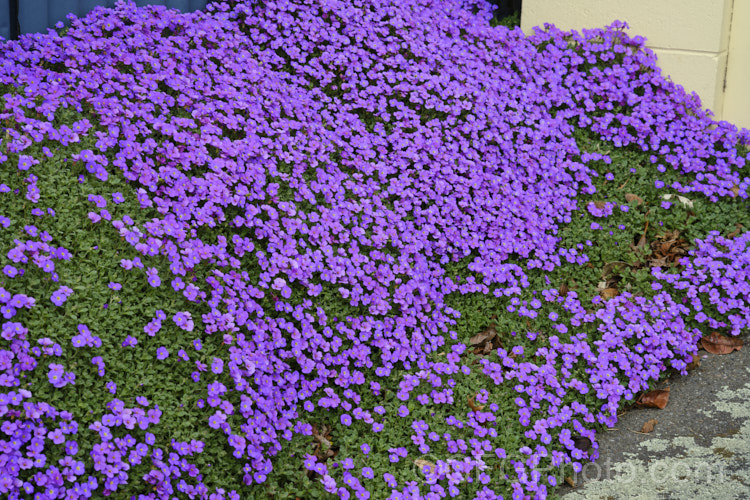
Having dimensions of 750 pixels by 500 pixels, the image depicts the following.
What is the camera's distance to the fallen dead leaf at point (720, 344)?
14.9 feet

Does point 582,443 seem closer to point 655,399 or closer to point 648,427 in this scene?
point 648,427

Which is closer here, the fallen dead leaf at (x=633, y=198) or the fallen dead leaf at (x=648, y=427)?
the fallen dead leaf at (x=648, y=427)

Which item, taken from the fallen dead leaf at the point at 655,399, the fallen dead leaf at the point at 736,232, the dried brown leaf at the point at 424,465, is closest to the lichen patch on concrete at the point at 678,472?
the fallen dead leaf at the point at 655,399

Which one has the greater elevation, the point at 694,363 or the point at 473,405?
the point at 694,363

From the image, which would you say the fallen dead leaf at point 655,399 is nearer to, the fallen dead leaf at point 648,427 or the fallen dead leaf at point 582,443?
the fallen dead leaf at point 648,427

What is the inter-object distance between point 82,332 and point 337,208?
1.59 metres

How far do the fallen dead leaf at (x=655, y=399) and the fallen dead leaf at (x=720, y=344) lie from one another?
0.59 m

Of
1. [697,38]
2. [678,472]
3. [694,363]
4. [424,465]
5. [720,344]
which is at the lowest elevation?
[424,465]

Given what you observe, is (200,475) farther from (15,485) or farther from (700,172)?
(700,172)

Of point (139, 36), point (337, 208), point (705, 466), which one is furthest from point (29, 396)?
point (705, 466)

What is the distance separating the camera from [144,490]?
2.90 metres

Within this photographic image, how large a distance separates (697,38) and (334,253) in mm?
3790

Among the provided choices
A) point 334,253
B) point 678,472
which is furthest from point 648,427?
point 334,253

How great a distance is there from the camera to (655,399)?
411 centimetres
